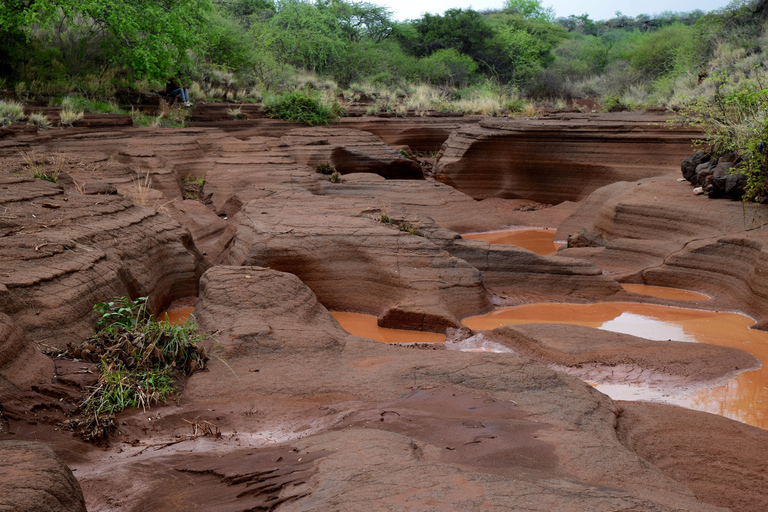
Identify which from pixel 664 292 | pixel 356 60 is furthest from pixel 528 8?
pixel 664 292

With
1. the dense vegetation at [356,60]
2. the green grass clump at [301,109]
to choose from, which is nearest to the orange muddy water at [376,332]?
the dense vegetation at [356,60]

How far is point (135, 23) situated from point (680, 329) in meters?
12.4

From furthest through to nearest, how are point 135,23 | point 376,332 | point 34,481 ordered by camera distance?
point 135,23
point 376,332
point 34,481

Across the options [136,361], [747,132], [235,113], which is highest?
[235,113]

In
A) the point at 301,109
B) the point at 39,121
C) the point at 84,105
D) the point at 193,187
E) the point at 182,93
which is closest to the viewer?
the point at 193,187

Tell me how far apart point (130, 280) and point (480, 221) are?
784 centimetres

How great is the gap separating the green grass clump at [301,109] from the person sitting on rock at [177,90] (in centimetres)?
210

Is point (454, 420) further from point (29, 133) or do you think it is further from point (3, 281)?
point (29, 133)

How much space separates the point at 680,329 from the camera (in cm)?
730

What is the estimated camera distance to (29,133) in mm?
11344

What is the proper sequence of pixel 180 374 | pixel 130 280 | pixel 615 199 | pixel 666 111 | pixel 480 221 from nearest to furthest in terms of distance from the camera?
pixel 180 374, pixel 130 280, pixel 615 199, pixel 480 221, pixel 666 111

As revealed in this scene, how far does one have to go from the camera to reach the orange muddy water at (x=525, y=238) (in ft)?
38.8

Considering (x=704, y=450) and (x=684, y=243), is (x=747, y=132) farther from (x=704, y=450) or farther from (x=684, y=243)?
(x=704, y=450)

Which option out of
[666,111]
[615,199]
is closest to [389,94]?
[666,111]
